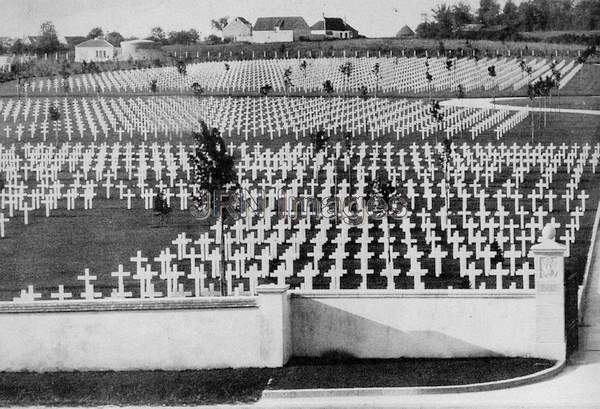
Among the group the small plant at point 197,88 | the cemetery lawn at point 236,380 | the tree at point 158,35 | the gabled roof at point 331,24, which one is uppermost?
the gabled roof at point 331,24

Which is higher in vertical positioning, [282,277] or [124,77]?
[124,77]

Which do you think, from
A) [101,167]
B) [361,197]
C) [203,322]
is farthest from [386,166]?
[203,322]

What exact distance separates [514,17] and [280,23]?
10.3 m

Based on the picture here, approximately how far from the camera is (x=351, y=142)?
33781 mm

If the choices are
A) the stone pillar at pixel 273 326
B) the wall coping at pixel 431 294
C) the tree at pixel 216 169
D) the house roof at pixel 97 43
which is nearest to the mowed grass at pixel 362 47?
Answer: the house roof at pixel 97 43

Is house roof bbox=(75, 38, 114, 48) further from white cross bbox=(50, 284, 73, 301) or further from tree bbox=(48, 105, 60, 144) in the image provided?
white cross bbox=(50, 284, 73, 301)

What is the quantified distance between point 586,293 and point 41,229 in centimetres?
1376

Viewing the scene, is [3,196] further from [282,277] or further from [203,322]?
[203,322]

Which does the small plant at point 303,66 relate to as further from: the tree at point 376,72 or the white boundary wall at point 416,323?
the white boundary wall at point 416,323

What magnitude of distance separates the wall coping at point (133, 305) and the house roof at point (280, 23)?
1409 cm

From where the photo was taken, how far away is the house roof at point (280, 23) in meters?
29.5

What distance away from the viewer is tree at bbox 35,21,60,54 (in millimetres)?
27753

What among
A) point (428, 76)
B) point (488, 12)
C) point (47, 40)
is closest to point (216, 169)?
point (47, 40)

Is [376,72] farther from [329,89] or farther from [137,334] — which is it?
[137,334]
